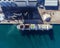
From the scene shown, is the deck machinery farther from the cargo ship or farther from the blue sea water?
the blue sea water

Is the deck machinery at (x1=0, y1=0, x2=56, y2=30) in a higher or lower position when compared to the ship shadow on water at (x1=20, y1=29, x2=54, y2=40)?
higher

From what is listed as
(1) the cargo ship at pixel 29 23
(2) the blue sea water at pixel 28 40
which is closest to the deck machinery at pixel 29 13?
(1) the cargo ship at pixel 29 23

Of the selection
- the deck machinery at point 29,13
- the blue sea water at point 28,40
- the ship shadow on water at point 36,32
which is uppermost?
the deck machinery at point 29,13

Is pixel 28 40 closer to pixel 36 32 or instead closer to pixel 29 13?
pixel 36 32

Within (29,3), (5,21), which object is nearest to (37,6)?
(29,3)

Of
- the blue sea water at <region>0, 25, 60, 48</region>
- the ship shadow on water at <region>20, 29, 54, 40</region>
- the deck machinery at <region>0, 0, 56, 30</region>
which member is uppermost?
the deck machinery at <region>0, 0, 56, 30</region>

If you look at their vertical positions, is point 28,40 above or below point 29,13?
below

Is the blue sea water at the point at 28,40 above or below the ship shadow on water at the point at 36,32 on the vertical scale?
below

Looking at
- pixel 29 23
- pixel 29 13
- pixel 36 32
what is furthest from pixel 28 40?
pixel 29 13

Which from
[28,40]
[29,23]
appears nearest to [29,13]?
[29,23]

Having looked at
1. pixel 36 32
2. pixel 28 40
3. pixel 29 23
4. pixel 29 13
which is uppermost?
pixel 29 13

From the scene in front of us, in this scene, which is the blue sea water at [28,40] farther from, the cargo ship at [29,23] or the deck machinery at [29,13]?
the deck machinery at [29,13]

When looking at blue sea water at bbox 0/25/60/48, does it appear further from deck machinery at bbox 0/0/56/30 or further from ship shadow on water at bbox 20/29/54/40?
deck machinery at bbox 0/0/56/30

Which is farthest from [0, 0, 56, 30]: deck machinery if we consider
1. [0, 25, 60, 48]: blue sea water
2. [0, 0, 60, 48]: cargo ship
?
[0, 25, 60, 48]: blue sea water
